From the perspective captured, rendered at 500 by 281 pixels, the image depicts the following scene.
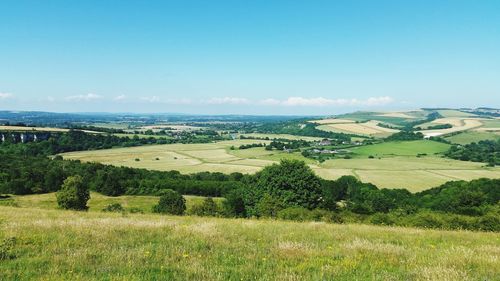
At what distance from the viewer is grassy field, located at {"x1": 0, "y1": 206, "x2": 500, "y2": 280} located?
7.65 metres

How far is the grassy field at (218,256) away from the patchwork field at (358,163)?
8083cm

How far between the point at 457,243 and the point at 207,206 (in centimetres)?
4371

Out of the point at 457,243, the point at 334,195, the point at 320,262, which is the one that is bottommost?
the point at 334,195

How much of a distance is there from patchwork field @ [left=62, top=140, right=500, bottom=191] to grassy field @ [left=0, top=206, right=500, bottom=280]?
80826mm

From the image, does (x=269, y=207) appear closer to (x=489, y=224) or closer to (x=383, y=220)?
(x=383, y=220)

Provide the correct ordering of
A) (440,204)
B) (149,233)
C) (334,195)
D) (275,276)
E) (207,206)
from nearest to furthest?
1. (275,276)
2. (149,233)
3. (207,206)
4. (440,204)
5. (334,195)

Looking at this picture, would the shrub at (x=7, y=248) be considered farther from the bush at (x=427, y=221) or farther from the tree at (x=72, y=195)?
the tree at (x=72, y=195)

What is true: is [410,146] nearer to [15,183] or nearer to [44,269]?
[15,183]

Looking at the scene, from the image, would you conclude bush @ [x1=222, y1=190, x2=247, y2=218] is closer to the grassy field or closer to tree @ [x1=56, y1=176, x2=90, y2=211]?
tree @ [x1=56, y1=176, x2=90, y2=211]

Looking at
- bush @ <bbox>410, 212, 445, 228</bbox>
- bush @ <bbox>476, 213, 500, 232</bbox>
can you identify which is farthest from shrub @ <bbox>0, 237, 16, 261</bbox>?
bush @ <bbox>476, 213, 500, 232</bbox>

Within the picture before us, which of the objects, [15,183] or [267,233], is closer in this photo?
[267,233]

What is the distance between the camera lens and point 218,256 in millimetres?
9438


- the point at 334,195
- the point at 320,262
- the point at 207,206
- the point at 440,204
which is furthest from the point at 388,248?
the point at 334,195

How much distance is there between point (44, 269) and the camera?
7.78 meters
